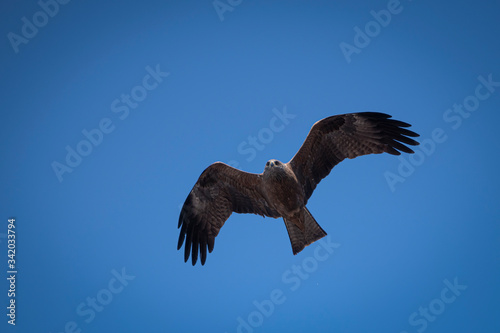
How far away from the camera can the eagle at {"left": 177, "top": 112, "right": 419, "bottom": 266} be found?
9.88 metres

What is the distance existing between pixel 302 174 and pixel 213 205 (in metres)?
2.23

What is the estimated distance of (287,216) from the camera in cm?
1020

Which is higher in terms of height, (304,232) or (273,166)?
(273,166)

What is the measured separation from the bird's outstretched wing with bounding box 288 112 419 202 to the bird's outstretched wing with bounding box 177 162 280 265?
1127 mm

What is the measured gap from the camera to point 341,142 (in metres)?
10.4

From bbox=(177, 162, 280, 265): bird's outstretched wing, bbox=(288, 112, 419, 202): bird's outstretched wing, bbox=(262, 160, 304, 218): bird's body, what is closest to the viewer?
bbox=(262, 160, 304, 218): bird's body

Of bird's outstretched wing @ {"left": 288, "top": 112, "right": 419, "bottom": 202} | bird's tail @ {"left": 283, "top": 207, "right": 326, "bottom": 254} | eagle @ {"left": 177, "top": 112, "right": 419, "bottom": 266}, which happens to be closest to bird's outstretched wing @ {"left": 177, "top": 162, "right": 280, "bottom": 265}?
eagle @ {"left": 177, "top": 112, "right": 419, "bottom": 266}

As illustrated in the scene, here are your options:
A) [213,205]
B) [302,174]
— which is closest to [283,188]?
[302,174]

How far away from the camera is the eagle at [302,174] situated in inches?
389

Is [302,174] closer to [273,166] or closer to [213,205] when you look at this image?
[273,166]

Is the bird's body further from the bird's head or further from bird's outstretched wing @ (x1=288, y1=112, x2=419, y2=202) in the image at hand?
bird's outstretched wing @ (x1=288, y1=112, x2=419, y2=202)

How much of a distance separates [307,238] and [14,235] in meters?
8.61

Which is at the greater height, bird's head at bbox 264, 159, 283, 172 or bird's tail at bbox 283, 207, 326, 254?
bird's head at bbox 264, 159, 283, 172

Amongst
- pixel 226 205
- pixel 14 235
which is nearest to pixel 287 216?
pixel 226 205
